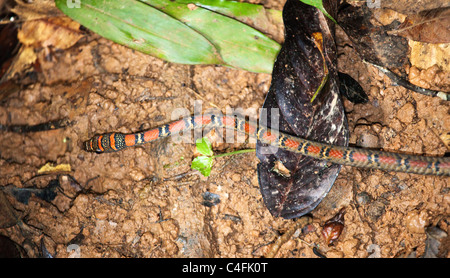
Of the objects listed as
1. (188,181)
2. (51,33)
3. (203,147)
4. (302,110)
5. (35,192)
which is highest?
(51,33)

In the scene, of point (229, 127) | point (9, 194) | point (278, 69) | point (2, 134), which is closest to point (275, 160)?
point (229, 127)

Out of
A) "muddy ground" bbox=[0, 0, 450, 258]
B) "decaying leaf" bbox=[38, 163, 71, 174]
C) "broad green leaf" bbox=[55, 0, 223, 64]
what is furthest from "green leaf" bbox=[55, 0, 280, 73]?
"decaying leaf" bbox=[38, 163, 71, 174]

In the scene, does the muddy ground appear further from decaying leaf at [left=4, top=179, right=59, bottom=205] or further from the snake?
the snake

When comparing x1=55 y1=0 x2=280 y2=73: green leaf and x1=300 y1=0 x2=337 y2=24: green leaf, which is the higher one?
x1=300 y1=0 x2=337 y2=24: green leaf

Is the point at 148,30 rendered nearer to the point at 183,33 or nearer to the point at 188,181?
the point at 183,33

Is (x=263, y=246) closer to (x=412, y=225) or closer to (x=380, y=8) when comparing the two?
(x=412, y=225)

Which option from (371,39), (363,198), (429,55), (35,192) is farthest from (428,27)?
(35,192)
